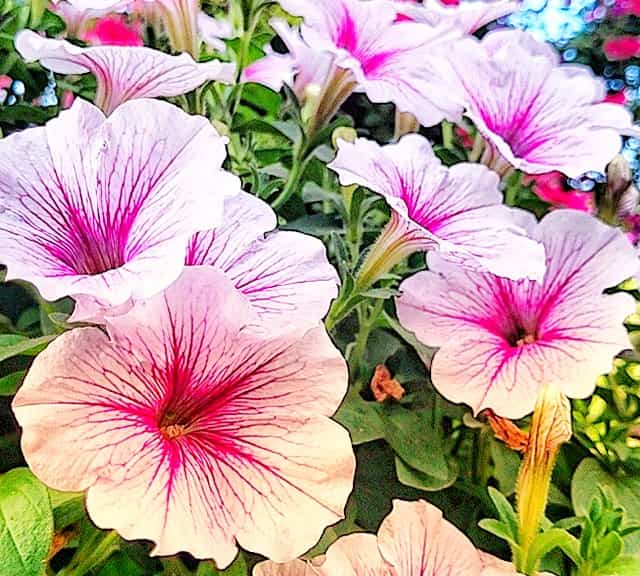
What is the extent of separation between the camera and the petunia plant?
1.09ft

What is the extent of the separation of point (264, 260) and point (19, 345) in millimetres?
116

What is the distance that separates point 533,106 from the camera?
1.86 feet

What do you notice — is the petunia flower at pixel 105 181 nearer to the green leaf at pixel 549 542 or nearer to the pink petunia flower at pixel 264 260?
Result: the pink petunia flower at pixel 264 260

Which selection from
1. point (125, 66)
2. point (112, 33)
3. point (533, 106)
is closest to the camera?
point (125, 66)

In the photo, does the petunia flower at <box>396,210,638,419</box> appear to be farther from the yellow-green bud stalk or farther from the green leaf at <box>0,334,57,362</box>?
the green leaf at <box>0,334,57,362</box>

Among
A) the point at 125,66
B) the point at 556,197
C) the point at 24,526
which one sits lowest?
the point at 556,197

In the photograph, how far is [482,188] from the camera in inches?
20.5

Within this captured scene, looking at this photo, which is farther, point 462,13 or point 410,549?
point 462,13

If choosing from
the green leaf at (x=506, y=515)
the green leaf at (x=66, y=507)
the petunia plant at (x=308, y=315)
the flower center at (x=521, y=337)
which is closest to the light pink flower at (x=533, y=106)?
the petunia plant at (x=308, y=315)

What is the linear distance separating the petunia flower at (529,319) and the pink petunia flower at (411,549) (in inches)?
3.4

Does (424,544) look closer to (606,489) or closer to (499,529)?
(499,529)

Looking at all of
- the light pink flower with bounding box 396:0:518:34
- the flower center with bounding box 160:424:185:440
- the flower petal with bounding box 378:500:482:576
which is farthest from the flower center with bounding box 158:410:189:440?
the light pink flower with bounding box 396:0:518:34

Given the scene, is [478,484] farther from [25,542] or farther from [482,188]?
[25,542]

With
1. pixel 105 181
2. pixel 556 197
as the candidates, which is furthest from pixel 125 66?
pixel 556 197
